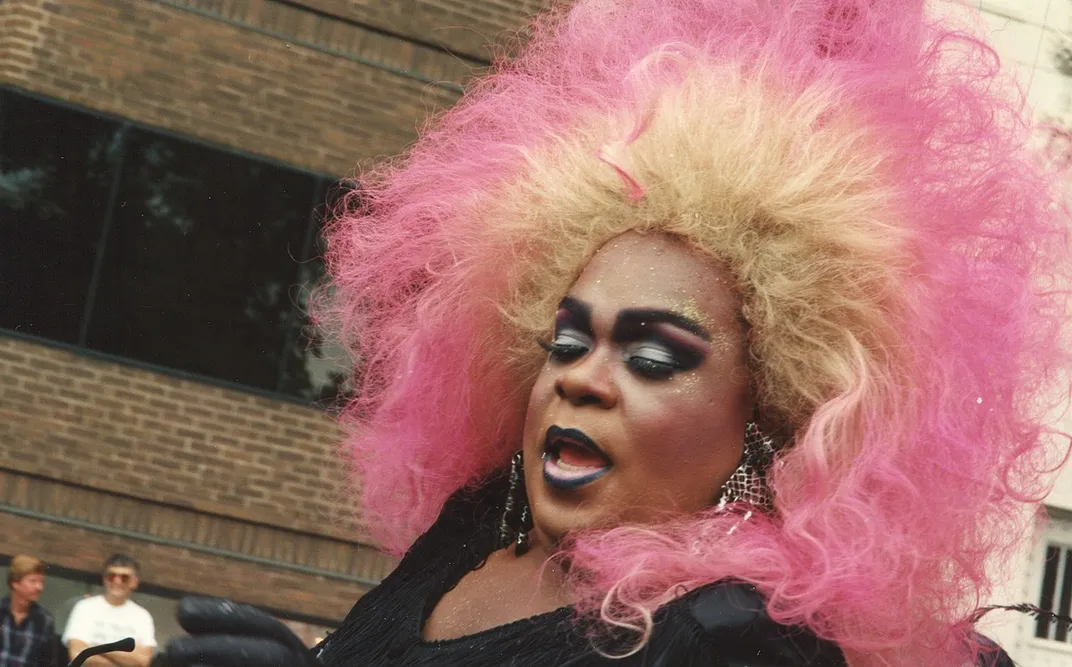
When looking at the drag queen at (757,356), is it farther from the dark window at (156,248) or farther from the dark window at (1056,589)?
the dark window at (156,248)

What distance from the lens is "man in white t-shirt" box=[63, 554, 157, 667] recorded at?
5.38m

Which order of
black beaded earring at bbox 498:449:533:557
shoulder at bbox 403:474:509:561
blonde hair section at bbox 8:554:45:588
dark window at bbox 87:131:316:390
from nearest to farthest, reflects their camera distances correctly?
black beaded earring at bbox 498:449:533:557
shoulder at bbox 403:474:509:561
blonde hair section at bbox 8:554:45:588
dark window at bbox 87:131:316:390

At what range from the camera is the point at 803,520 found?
2322mm

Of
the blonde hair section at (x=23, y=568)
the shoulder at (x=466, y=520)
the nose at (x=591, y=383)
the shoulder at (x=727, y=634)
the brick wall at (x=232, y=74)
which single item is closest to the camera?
the shoulder at (x=727, y=634)

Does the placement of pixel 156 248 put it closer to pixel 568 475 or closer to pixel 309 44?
pixel 309 44

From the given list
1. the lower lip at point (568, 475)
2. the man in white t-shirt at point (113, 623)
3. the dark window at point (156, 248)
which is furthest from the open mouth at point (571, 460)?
the dark window at point (156, 248)

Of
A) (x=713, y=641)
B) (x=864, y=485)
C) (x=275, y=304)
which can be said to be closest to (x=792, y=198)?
(x=864, y=485)

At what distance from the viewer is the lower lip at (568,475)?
2404mm

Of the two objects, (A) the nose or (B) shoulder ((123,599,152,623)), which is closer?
(A) the nose

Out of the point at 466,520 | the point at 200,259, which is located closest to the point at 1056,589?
the point at 200,259

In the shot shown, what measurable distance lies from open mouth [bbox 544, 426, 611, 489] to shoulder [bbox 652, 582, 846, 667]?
271 millimetres

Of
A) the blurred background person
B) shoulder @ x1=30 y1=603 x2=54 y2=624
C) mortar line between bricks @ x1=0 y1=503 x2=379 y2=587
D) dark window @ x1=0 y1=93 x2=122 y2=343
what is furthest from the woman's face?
Answer: dark window @ x1=0 y1=93 x2=122 y2=343

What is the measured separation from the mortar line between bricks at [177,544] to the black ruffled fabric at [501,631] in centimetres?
476

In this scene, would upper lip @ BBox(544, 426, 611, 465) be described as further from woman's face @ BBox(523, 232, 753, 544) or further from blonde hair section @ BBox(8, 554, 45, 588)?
blonde hair section @ BBox(8, 554, 45, 588)
